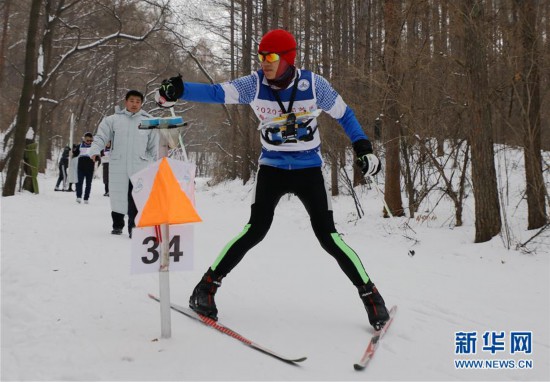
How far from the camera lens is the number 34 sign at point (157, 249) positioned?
8.50 ft

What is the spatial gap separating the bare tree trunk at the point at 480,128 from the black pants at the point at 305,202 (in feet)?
11.3

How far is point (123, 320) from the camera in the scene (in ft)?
9.57

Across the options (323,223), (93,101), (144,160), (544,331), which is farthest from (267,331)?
(93,101)

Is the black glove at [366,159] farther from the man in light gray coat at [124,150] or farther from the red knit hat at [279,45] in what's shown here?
the man in light gray coat at [124,150]

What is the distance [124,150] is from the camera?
644cm

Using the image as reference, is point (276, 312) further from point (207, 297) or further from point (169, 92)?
point (169, 92)

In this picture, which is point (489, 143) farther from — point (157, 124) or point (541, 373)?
point (157, 124)

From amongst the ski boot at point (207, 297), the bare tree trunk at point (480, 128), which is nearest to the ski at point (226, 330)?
the ski boot at point (207, 297)

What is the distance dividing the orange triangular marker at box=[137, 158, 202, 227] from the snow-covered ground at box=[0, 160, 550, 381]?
0.72 m

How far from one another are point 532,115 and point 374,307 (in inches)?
178

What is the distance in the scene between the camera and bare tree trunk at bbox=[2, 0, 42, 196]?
36.9 feet

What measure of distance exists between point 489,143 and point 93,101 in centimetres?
3345

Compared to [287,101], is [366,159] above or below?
below

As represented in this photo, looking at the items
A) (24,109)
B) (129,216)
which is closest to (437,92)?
(129,216)
